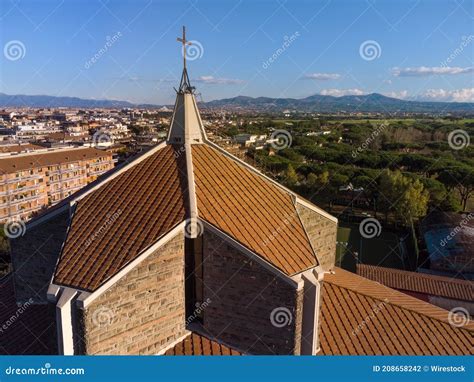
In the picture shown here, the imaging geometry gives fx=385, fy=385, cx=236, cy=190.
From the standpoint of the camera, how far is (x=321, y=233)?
11.3 metres

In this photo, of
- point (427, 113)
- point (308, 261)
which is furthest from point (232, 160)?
point (427, 113)

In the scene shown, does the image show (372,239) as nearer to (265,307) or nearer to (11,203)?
(265,307)

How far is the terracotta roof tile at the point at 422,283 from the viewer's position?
19516 millimetres

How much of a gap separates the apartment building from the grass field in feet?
108

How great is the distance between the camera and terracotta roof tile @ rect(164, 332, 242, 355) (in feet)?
24.4

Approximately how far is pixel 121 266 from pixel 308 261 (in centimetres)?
362

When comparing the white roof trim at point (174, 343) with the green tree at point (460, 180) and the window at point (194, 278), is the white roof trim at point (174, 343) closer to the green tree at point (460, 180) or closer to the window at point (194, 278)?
the window at point (194, 278)

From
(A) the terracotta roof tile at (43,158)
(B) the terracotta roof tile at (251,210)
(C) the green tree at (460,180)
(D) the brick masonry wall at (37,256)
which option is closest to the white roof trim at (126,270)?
(B) the terracotta roof tile at (251,210)

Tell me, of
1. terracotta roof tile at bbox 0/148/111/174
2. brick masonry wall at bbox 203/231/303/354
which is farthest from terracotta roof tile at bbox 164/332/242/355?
terracotta roof tile at bbox 0/148/111/174

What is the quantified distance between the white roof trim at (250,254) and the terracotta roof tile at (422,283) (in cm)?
1511

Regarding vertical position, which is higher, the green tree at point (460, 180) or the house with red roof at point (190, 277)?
the house with red roof at point (190, 277)

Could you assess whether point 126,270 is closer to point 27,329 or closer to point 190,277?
point 190,277

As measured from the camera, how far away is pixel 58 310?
21.0ft

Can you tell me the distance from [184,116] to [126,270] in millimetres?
4065
